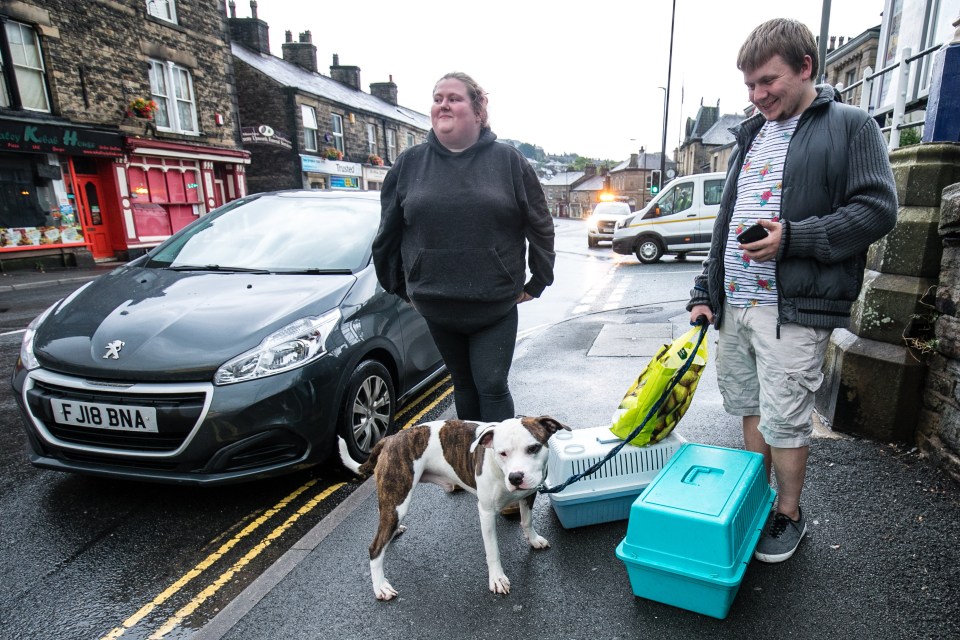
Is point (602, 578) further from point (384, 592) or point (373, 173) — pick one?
point (373, 173)

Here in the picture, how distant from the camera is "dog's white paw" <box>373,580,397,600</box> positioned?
7.78ft

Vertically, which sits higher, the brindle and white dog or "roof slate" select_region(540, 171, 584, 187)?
"roof slate" select_region(540, 171, 584, 187)

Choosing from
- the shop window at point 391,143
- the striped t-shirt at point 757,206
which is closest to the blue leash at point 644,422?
the striped t-shirt at point 757,206

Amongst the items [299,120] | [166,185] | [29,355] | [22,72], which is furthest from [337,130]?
[29,355]

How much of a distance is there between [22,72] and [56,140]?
5.92 ft

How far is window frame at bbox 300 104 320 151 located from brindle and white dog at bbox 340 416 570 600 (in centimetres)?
2764

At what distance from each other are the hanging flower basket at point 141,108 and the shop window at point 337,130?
1213cm

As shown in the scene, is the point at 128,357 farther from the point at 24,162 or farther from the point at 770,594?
the point at 24,162

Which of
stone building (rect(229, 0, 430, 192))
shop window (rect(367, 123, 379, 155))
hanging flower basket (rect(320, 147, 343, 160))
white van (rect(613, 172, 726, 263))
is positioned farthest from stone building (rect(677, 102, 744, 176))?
white van (rect(613, 172, 726, 263))

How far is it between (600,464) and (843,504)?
4.51 feet

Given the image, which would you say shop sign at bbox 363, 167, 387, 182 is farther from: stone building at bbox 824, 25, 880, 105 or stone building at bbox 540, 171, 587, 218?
stone building at bbox 540, 171, 587, 218

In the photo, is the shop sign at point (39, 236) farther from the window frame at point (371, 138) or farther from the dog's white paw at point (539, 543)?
the window frame at point (371, 138)

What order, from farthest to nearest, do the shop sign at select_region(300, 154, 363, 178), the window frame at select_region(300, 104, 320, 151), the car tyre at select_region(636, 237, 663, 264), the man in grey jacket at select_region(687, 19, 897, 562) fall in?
1. the shop sign at select_region(300, 154, 363, 178)
2. the window frame at select_region(300, 104, 320, 151)
3. the car tyre at select_region(636, 237, 663, 264)
4. the man in grey jacket at select_region(687, 19, 897, 562)

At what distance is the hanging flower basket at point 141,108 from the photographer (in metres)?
17.5
